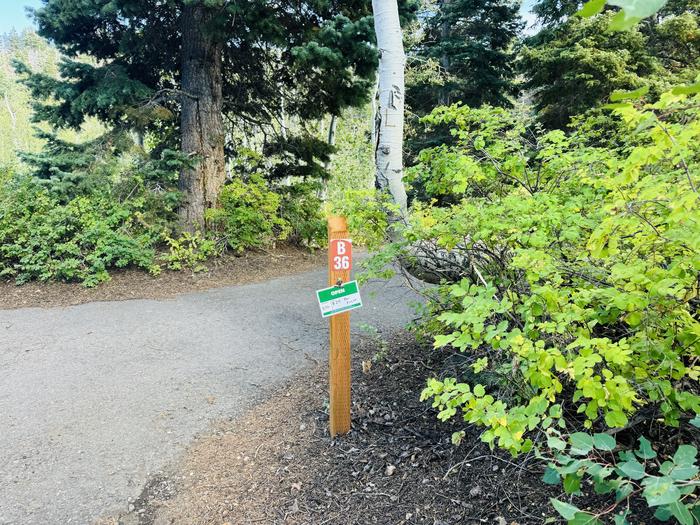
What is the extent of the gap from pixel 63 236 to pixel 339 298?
19.6 feet

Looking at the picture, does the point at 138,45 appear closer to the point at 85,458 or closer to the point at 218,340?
the point at 218,340

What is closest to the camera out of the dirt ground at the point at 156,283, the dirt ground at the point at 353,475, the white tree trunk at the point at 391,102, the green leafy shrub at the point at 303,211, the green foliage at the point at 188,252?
the dirt ground at the point at 353,475

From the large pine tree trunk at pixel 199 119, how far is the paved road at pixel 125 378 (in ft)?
6.52

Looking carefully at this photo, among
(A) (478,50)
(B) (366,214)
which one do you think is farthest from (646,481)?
(A) (478,50)

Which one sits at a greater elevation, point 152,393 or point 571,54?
point 571,54

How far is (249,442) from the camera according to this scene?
3.04m

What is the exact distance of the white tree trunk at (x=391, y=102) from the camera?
349 centimetres

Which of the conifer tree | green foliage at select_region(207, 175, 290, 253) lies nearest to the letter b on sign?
green foliage at select_region(207, 175, 290, 253)

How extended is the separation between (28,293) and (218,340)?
3.47 metres

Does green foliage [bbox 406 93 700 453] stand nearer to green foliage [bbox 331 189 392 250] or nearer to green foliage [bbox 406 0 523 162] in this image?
green foliage [bbox 331 189 392 250]

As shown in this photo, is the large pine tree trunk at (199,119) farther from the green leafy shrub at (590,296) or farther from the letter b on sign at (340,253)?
the green leafy shrub at (590,296)

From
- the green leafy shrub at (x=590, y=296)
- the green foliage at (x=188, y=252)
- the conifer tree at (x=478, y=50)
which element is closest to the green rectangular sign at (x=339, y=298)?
the green leafy shrub at (x=590, y=296)

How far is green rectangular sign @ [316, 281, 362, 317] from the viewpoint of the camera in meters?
2.71

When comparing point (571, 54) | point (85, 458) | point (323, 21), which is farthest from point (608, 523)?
point (571, 54)
